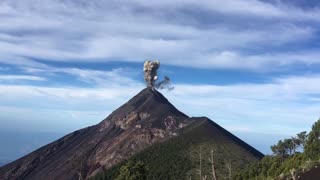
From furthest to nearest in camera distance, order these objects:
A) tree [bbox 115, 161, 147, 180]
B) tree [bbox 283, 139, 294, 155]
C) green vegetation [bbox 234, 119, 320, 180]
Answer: tree [bbox 283, 139, 294, 155], green vegetation [bbox 234, 119, 320, 180], tree [bbox 115, 161, 147, 180]

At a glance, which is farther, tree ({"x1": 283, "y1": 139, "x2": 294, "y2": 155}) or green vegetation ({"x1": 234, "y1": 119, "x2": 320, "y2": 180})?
tree ({"x1": 283, "y1": 139, "x2": 294, "y2": 155})

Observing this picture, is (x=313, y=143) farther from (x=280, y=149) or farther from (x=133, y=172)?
(x=133, y=172)

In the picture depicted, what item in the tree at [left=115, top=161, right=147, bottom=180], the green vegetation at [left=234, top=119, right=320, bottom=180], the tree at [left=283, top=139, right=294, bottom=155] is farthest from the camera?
the tree at [left=283, top=139, right=294, bottom=155]

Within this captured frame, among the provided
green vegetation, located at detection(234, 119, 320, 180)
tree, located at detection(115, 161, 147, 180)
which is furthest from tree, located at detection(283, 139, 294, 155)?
tree, located at detection(115, 161, 147, 180)

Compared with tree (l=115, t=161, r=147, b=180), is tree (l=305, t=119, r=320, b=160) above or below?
above

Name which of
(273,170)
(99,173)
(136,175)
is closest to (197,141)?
(99,173)

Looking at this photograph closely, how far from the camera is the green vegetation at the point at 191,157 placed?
158500 millimetres

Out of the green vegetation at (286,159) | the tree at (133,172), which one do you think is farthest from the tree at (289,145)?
the tree at (133,172)

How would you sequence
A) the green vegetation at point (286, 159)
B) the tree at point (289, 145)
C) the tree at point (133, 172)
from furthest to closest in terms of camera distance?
1. the tree at point (289, 145)
2. the green vegetation at point (286, 159)
3. the tree at point (133, 172)

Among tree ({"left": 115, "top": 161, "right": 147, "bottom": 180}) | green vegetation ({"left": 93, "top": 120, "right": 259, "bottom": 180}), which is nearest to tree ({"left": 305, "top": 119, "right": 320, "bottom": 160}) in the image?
green vegetation ({"left": 93, "top": 120, "right": 259, "bottom": 180})

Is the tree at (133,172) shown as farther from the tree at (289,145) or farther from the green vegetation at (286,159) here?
the tree at (289,145)

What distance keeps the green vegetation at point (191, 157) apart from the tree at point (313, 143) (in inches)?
1068

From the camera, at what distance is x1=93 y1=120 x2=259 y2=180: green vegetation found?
15850 centimetres

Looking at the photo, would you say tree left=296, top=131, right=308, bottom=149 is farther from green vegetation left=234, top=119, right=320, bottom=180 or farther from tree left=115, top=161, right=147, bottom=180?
tree left=115, top=161, right=147, bottom=180
